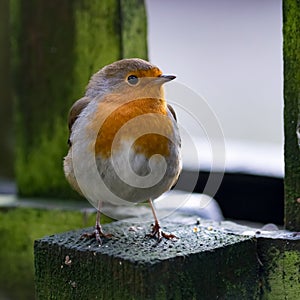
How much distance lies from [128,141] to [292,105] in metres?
0.56

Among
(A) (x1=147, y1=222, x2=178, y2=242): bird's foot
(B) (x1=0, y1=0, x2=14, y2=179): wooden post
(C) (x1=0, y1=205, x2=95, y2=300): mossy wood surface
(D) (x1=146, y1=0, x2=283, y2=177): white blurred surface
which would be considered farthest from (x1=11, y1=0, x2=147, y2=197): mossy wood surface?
(D) (x1=146, y1=0, x2=283, y2=177): white blurred surface

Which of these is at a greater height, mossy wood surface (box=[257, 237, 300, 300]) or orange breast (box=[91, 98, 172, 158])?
orange breast (box=[91, 98, 172, 158])

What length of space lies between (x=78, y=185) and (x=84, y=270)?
14.9 inches

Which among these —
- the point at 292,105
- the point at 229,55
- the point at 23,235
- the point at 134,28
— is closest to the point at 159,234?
the point at 292,105

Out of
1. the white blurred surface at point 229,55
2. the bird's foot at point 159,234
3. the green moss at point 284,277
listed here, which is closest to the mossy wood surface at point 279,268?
the green moss at point 284,277

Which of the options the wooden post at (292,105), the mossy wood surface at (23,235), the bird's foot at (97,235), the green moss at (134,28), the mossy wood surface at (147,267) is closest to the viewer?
the mossy wood surface at (147,267)

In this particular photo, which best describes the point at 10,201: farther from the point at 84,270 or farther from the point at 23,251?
the point at 84,270

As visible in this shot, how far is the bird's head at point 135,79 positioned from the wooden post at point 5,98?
3.08 m

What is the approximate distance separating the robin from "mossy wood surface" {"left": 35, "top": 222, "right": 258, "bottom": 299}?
11 centimetres

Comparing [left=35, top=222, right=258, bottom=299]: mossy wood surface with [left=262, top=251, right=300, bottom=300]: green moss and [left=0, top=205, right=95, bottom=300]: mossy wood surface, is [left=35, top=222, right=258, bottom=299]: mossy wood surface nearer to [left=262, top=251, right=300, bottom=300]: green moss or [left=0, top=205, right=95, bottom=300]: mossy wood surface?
[left=262, top=251, right=300, bottom=300]: green moss

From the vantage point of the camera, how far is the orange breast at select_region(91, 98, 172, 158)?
8.59 ft

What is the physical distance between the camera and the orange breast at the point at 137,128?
262 cm

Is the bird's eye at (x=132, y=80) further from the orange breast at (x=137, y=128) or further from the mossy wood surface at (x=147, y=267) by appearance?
the mossy wood surface at (x=147, y=267)

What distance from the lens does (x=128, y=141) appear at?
2.61m
